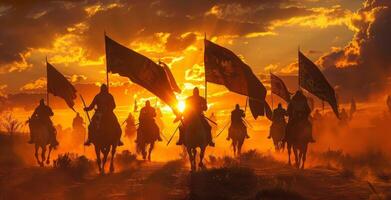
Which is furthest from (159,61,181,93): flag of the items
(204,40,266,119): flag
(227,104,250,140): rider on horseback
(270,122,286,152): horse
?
(270,122,286,152): horse

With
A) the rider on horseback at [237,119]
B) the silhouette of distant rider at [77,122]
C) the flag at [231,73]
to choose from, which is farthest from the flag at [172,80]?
the silhouette of distant rider at [77,122]

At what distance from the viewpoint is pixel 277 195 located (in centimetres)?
1426

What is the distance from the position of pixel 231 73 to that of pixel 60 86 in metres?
7.34

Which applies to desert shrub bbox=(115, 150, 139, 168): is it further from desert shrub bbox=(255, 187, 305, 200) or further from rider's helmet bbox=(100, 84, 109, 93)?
desert shrub bbox=(255, 187, 305, 200)

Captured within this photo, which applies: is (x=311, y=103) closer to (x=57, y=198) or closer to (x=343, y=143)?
(x=343, y=143)

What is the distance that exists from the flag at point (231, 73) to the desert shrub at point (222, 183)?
13.2 feet

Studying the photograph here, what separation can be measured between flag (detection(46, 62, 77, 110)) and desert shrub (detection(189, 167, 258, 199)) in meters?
8.55

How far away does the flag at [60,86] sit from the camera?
84.2 ft

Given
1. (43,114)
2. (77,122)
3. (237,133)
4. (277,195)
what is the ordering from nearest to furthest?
(277,195), (43,114), (237,133), (77,122)

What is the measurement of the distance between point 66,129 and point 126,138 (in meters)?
14.0

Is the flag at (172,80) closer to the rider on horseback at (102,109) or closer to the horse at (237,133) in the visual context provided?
the rider on horseback at (102,109)

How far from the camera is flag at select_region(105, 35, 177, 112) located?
2036cm

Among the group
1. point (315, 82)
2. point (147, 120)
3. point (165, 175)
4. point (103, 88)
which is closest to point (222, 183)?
point (165, 175)

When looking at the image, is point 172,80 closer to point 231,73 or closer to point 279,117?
point 231,73
